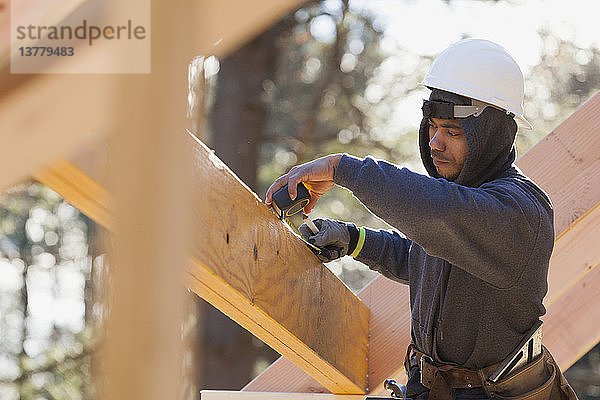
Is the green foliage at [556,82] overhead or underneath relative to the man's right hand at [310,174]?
underneath

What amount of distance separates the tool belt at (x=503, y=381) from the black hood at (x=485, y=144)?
1.87 feet

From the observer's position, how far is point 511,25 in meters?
7.63

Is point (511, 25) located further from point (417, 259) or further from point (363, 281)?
point (417, 259)

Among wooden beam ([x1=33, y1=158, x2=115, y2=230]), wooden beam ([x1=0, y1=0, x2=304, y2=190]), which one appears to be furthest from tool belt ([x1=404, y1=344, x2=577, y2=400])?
wooden beam ([x1=0, y1=0, x2=304, y2=190])

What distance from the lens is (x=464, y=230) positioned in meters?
2.07

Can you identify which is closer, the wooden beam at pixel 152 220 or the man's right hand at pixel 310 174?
the wooden beam at pixel 152 220

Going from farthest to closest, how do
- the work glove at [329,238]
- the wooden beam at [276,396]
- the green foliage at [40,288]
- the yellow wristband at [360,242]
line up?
the green foliage at [40,288] < the wooden beam at [276,396] < the yellow wristband at [360,242] < the work glove at [329,238]

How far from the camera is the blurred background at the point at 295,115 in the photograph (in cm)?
760

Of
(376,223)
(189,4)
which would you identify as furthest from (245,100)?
(189,4)

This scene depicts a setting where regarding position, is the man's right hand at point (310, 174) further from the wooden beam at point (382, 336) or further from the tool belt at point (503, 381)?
the wooden beam at point (382, 336)

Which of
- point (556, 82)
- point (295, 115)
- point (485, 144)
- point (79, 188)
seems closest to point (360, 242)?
point (485, 144)

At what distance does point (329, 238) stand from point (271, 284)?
445mm

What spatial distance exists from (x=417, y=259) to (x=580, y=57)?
6.35m

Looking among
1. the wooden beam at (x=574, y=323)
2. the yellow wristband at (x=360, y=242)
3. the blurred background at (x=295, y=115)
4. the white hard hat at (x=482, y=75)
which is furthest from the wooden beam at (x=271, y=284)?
the blurred background at (x=295, y=115)
